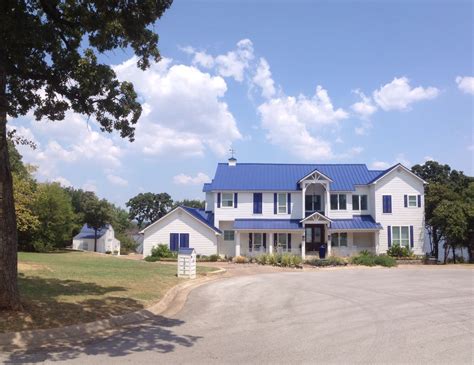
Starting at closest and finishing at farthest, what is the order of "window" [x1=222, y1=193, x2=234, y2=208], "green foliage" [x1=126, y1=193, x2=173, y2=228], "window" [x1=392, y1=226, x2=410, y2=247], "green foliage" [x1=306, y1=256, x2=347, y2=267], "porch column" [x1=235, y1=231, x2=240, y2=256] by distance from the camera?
"green foliage" [x1=306, y1=256, x2=347, y2=267], "porch column" [x1=235, y1=231, x2=240, y2=256], "window" [x1=392, y1=226, x2=410, y2=247], "window" [x1=222, y1=193, x2=234, y2=208], "green foliage" [x1=126, y1=193, x2=173, y2=228]

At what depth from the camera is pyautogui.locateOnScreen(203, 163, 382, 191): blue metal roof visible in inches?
1647

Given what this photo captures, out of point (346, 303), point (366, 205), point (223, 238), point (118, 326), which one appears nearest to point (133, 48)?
point (118, 326)

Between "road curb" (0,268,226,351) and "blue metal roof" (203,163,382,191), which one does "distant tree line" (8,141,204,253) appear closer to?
"blue metal roof" (203,163,382,191)

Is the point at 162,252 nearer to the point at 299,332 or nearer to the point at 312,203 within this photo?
the point at 312,203

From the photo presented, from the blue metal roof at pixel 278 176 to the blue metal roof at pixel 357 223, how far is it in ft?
8.69

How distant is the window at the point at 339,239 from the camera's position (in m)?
41.6

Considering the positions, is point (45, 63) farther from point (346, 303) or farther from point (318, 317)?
point (346, 303)

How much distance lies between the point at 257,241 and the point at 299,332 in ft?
101

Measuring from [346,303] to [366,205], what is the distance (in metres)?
28.9

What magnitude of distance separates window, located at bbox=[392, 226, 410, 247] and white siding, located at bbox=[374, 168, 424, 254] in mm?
341

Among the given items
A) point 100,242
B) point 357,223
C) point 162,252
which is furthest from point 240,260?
point 100,242

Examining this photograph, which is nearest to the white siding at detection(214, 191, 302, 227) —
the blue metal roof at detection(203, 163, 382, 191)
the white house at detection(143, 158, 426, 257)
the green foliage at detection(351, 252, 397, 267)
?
the white house at detection(143, 158, 426, 257)

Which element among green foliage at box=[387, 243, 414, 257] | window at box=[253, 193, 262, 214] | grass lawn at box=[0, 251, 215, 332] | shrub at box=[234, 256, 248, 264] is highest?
window at box=[253, 193, 262, 214]

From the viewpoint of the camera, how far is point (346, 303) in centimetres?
1510
